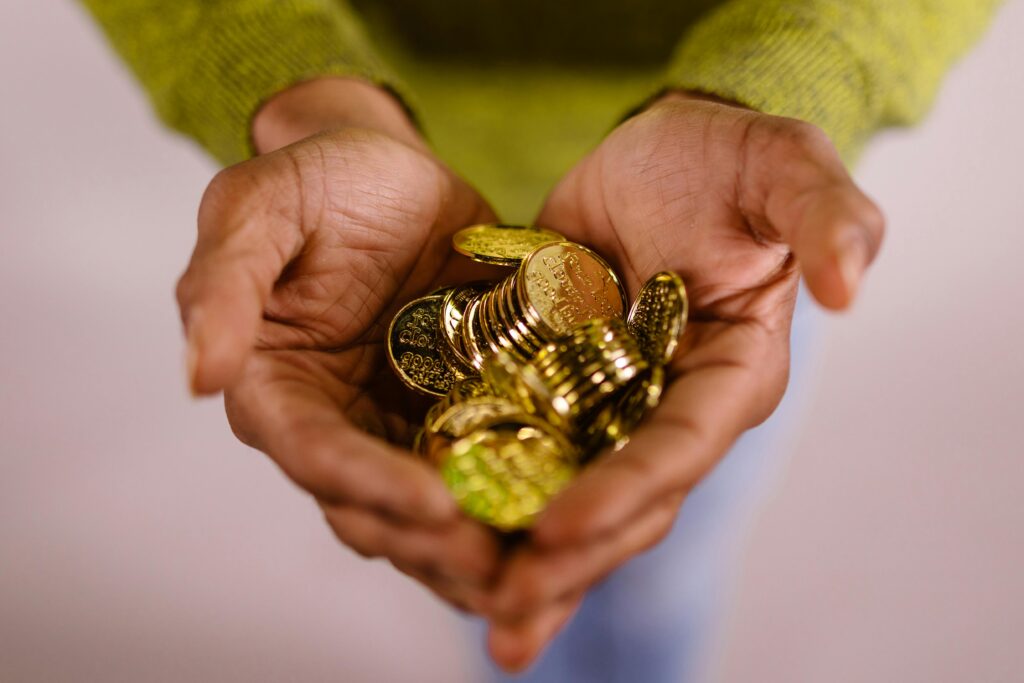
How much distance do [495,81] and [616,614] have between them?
51.4 inches

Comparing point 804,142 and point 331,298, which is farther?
point 331,298

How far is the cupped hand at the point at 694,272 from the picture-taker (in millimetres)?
1021

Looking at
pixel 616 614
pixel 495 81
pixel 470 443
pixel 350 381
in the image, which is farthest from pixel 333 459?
pixel 495 81

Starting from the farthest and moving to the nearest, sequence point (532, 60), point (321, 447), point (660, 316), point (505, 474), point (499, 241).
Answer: point (532, 60) → point (499, 241) → point (660, 316) → point (505, 474) → point (321, 447)

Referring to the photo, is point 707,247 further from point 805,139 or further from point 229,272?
point 229,272

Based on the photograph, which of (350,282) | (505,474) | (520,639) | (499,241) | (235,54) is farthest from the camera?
(235,54)

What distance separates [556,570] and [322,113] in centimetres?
106

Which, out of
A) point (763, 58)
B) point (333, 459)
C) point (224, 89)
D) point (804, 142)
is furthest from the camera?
point (224, 89)

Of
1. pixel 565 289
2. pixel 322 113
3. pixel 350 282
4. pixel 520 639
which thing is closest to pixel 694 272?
pixel 565 289

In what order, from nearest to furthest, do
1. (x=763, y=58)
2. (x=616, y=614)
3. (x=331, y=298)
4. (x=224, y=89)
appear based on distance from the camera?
(x=331, y=298), (x=763, y=58), (x=224, y=89), (x=616, y=614)

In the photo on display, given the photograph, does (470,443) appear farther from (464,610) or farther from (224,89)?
(224,89)

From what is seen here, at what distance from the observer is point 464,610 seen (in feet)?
3.67

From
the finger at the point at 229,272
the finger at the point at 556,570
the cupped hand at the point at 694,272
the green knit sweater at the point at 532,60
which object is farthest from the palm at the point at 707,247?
the finger at the point at 229,272

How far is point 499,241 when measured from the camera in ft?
5.39
